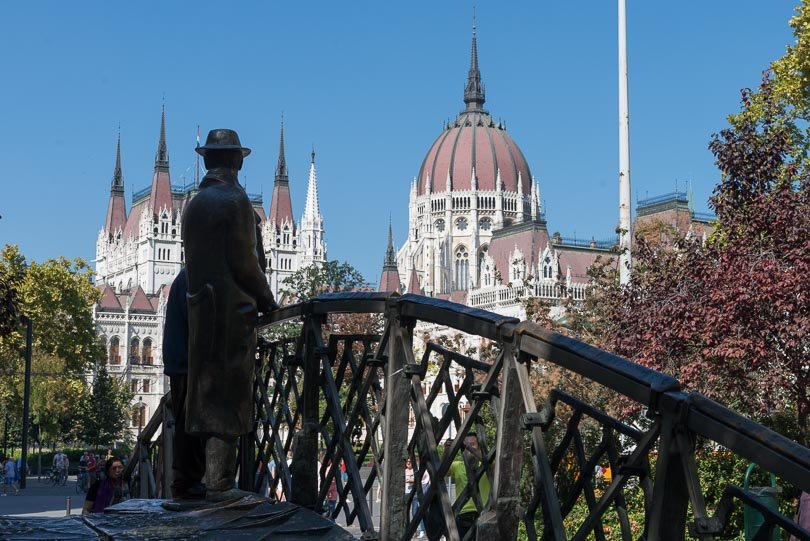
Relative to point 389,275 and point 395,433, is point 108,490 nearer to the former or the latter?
point 395,433

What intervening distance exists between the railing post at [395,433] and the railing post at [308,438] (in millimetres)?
822

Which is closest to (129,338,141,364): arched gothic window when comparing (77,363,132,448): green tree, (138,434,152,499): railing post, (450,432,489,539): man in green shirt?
(77,363,132,448): green tree

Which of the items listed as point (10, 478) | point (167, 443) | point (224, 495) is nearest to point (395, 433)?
point (224, 495)

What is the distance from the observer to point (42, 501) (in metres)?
34.9

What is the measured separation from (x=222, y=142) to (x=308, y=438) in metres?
1.54

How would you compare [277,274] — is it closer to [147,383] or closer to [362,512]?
[147,383]

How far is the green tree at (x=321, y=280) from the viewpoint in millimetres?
51438

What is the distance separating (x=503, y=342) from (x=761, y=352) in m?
11.3

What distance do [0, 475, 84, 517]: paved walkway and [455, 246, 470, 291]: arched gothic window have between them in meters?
111

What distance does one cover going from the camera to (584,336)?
2784 centimetres

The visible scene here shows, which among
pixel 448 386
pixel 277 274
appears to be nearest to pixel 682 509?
pixel 448 386

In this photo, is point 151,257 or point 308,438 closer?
point 308,438

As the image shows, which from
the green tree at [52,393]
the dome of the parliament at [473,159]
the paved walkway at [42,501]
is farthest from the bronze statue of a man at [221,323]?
the dome of the parliament at [473,159]

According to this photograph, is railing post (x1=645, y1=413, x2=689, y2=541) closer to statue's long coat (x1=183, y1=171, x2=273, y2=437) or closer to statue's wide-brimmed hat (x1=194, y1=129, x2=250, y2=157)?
statue's long coat (x1=183, y1=171, x2=273, y2=437)
